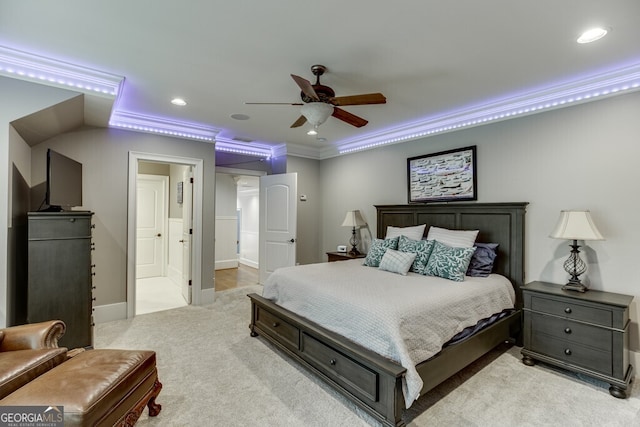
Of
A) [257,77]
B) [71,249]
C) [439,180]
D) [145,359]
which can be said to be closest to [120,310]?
[71,249]

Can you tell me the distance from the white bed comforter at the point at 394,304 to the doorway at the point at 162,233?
1.93 metres

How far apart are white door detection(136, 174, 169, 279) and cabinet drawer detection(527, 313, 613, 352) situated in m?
6.42

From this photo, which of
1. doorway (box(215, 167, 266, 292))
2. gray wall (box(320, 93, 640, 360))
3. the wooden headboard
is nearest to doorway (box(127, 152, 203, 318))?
doorway (box(215, 167, 266, 292))

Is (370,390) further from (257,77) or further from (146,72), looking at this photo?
(146,72)

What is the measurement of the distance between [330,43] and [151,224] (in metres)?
5.68

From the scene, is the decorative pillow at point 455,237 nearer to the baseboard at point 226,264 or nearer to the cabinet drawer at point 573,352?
the cabinet drawer at point 573,352

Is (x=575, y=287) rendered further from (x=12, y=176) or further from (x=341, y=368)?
(x=12, y=176)

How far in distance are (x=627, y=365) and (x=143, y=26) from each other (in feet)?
14.5

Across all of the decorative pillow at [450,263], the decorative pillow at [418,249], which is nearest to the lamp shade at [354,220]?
the decorative pillow at [418,249]

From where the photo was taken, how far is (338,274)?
3.15m

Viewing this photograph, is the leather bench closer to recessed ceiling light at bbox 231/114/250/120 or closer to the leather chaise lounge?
the leather chaise lounge

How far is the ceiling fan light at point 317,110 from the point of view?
2457 millimetres

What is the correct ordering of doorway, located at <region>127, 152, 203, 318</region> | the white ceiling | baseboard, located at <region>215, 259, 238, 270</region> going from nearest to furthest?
the white ceiling < doorway, located at <region>127, 152, 203, 318</region> < baseboard, located at <region>215, 259, 238, 270</region>

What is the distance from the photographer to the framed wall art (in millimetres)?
3699
